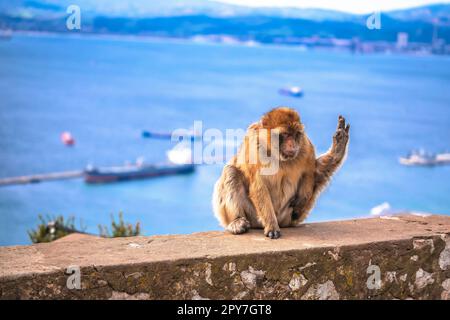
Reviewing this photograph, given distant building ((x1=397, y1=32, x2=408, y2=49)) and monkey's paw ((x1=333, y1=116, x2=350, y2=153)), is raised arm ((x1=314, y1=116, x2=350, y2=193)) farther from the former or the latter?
distant building ((x1=397, y1=32, x2=408, y2=49))

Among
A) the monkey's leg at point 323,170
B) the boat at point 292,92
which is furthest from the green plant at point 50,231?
the boat at point 292,92

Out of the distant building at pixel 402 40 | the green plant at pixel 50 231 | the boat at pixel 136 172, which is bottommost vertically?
the boat at pixel 136 172

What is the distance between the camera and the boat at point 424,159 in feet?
135

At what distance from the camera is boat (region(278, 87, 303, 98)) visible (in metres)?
48.5

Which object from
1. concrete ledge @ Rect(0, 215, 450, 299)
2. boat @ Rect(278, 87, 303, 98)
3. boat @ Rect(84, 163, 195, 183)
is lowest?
boat @ Rect(84, 163, 195, 183)

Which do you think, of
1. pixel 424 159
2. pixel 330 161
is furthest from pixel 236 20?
pixel 330 161

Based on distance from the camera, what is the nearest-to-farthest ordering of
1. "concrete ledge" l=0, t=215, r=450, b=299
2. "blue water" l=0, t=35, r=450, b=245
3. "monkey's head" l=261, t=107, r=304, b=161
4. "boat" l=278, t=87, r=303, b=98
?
"concrete ledge" l=0, t=215, r=450, b=299 → "monkey's head" l=261, t=107, r=304, b=161 → "blue water" l=0, t=35, r=450, b=245 → "boat" l=278, t=87, r=303, b=98

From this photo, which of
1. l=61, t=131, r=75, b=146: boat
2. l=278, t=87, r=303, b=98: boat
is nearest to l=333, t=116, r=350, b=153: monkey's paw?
l=278, t=87, r=303, b=98: boat

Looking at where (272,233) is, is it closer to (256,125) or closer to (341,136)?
(256,125)

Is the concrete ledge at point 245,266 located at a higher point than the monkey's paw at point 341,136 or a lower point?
lower

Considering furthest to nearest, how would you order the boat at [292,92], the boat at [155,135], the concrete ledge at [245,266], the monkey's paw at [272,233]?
1. the boat at [155,135]
2. the boat at [292,92]
3. the monkey's paw at [272,233]
4. the concrete ledge at [245,266]

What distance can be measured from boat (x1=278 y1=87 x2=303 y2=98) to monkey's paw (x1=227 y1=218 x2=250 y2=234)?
4405cm

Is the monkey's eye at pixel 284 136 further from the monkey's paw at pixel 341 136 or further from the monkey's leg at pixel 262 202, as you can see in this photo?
the monkey's paw at pixel 341 136

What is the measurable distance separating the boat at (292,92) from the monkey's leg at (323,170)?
143ft
